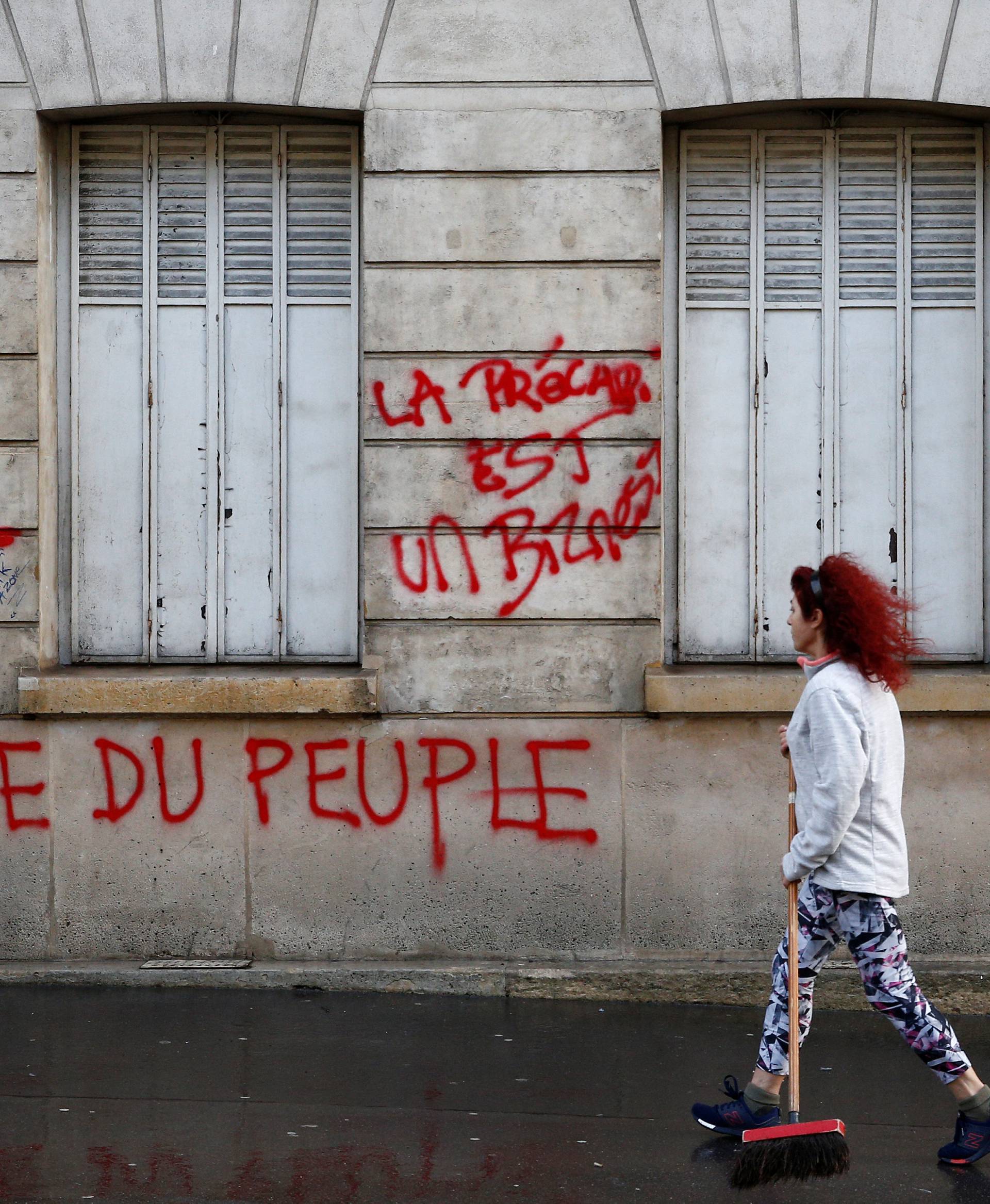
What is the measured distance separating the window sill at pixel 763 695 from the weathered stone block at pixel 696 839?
0.42 feet

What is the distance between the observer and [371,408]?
6227 mm

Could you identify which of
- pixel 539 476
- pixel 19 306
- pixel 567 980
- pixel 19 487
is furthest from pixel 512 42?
pixel 567 980

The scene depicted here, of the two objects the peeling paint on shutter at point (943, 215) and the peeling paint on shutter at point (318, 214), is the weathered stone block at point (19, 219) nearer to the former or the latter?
the peeling paint on shutter at point (318, 214)

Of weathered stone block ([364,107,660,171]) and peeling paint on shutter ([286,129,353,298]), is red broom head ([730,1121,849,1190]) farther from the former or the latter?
peeling paint on shutter ([286,129,353,298])

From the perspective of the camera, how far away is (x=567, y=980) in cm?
593

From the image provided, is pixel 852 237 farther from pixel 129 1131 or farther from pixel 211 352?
pixel 129 1131

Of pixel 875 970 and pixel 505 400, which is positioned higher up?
pixel 505 400

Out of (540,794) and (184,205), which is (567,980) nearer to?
(540,794)

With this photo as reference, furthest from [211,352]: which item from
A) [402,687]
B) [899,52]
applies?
[899,52]

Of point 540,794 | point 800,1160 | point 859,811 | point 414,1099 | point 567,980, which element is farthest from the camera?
point 540,794

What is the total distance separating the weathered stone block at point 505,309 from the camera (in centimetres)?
620

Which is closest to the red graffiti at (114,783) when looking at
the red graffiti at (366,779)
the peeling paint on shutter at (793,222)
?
the red graffiti at (366,779)

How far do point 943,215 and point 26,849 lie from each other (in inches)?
199

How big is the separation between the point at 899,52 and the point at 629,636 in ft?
9.21
